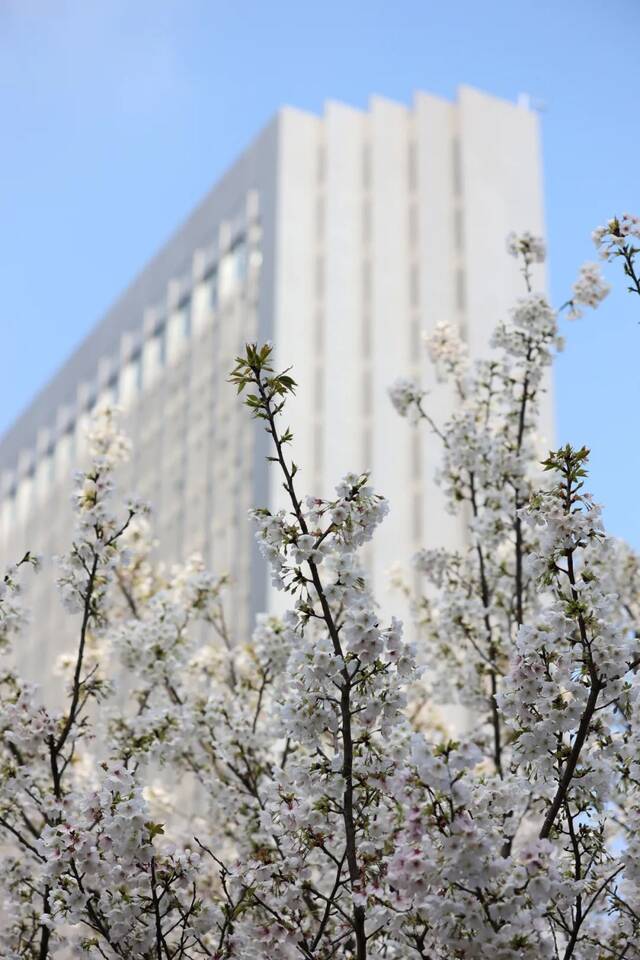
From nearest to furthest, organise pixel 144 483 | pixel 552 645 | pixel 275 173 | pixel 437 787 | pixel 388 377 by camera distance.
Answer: pixel 437 787, pixel 552 645, pixel 388 377, pixel 275 173, pixel 144 483

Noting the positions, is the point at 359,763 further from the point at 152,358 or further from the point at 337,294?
the point at 152,358

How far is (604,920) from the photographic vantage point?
22.4 ft

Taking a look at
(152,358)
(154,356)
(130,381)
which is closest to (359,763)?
(154,356)

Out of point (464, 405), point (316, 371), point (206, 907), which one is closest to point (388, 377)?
point (316, 371)

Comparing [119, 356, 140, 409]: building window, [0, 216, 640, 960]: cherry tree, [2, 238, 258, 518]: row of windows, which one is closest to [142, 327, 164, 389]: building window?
[2, 238, 258, 518]: row of windows

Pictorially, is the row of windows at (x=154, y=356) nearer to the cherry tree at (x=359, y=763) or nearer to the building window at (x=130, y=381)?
the building window at (x=130, y=381)

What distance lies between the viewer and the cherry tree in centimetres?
422

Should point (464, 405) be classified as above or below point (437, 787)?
above

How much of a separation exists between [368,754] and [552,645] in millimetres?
874

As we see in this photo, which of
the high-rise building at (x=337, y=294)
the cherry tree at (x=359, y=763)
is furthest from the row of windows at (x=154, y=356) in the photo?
the cherry tree at (x=359, y=763)

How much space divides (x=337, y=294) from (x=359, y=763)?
30.0 meters

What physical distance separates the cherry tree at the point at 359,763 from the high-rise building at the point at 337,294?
858 inches

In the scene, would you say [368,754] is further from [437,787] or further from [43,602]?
[43,602]

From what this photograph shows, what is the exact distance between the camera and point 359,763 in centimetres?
498
